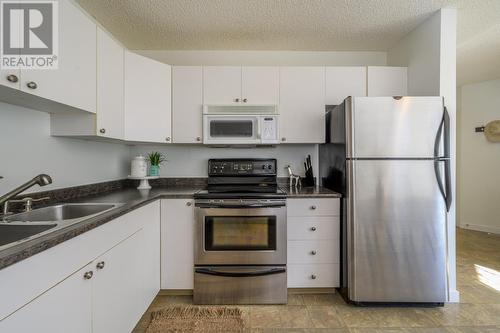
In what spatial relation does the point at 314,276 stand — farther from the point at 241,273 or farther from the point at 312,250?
the point at 241,273

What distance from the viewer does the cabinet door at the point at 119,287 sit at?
121 centimetres

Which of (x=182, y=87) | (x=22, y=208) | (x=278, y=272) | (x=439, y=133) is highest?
(x=182, y=87)

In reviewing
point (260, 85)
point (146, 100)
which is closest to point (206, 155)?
point (146, 100)

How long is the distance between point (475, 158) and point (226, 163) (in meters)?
4.26

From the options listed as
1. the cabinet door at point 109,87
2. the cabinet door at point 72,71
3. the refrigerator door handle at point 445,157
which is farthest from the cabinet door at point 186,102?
the refrigerator door handle at point 445,157

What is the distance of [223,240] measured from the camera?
2.03 meters

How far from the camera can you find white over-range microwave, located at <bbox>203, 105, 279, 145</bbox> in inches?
91.9

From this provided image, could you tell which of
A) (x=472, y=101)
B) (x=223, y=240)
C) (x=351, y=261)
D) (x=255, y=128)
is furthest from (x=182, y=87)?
(x=472, y=101)

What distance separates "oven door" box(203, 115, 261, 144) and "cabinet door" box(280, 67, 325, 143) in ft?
0.94

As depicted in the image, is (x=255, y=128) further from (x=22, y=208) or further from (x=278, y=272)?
(x=22, y=208)

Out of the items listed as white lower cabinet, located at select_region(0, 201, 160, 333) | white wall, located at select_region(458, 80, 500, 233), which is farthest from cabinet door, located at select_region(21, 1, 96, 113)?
white wall, located at select_region(458, 80, 500, 233)

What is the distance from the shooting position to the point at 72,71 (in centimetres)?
143

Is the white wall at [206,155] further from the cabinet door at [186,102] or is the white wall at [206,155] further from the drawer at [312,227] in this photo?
the drawer at [312,227]

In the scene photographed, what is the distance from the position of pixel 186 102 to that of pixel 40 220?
57.8 inches
